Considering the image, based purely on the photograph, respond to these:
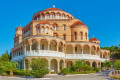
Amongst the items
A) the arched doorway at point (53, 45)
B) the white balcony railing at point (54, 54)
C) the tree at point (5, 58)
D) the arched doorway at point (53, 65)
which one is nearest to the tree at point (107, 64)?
the white balcony railing at point (54, 54)

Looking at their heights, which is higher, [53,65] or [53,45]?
[53,45]

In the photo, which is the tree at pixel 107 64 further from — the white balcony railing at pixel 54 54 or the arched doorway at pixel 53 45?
the arched doorway at pixel 53 45

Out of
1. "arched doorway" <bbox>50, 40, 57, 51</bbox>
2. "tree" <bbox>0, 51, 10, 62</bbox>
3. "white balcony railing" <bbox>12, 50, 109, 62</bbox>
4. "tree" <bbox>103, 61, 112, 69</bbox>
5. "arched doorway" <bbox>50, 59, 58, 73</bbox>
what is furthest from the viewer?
"tree" <bbox>0, 51, 10, 62</bbox>

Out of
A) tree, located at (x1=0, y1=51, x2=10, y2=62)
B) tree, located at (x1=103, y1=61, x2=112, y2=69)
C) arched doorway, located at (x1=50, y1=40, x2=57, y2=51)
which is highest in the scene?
arched doorway, located at (x1=50, y1=40, x2=57, y2=51)

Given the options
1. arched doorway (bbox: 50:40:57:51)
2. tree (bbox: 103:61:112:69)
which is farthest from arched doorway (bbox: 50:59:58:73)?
tree (bbox: 103:61:112:69)

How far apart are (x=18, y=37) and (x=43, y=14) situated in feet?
43.8

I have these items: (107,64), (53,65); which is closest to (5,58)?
(53,65)

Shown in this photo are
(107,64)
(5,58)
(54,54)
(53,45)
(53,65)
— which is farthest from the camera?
(5,58)

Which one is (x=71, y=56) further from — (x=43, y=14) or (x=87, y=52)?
(x=43, y=14)

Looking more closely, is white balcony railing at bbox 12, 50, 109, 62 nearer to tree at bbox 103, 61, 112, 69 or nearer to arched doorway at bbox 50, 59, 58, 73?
arched doorway at bbox 50, 59, 58, 73

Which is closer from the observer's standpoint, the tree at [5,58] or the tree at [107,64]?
the tree at [107,64]

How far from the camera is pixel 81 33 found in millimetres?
47750

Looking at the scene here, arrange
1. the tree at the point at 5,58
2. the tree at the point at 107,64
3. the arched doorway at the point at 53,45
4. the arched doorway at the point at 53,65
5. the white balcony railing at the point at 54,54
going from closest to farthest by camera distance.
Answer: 1. the white balcony railing at the point at 54,54
2. the arched doorway at the point at 53,65
3. the arched doorway at the point at 53,45
4. the tree at the point at 107,64
5. the tree at the point at 5,58

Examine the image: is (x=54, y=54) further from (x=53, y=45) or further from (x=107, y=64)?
(x=107, y=64)
